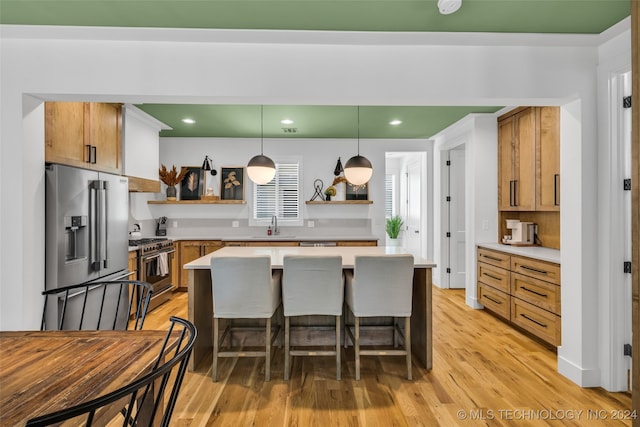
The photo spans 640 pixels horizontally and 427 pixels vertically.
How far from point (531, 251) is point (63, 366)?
150 inches

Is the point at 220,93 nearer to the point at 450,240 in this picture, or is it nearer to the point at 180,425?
the point at 180,425

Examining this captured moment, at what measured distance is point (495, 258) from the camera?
12.5ft

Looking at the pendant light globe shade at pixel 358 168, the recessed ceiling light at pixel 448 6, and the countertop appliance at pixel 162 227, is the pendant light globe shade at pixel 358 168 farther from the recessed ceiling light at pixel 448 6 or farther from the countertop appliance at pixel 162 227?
the countertop appliance at pixel 162 227

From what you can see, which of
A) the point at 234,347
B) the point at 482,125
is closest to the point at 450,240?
the point at 482,125

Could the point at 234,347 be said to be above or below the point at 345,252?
below

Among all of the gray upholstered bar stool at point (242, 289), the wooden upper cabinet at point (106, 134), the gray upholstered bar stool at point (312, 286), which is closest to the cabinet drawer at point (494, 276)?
the gray upholstered bar stool at point (312, 286)

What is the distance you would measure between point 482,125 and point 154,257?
4.50 m

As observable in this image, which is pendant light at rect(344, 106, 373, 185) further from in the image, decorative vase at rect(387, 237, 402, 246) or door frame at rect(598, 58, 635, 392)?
decorative vase at rect(387, 237, 402, 246)

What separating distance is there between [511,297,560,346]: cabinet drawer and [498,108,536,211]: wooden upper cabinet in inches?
42.0

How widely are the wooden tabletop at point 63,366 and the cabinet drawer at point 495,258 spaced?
3.46 meters

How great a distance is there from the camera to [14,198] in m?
2.18

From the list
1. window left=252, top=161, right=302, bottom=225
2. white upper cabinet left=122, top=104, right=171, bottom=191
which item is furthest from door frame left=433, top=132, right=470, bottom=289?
white upper cabinet left=122, top=104, right=171, bottom=191

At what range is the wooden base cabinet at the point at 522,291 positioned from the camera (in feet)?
9.60

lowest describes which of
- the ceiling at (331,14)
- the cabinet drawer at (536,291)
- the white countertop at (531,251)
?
the cabinet drawer at (536,291)
